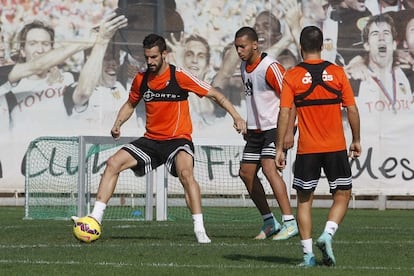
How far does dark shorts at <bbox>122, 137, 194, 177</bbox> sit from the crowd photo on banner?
1204cm

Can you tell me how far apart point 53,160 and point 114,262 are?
11351 millimetres

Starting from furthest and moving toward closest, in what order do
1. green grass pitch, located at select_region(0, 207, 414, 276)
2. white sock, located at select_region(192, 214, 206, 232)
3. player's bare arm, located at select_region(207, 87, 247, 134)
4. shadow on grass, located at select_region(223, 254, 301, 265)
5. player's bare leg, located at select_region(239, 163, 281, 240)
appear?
player's bare leg, located at select_region(239, 163, 281, 240), white sock, located at select_region(192, 214, 206, 232), player's bare arm, located at select_region(207, 87, 247, 134), shadow on grass, located at select_region(223, 254, 301, 265), green grass pitch, located at select_region(0, 207, 414, 276)

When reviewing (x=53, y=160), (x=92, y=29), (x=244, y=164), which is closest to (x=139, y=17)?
(x=92, y=29)

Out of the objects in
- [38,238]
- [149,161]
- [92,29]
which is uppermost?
[92,29]

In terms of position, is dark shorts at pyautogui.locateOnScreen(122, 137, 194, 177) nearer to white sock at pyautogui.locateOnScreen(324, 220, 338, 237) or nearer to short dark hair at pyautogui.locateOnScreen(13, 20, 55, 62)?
white sock at pyautogui.locateOnScreen(324, 220, 338, 237)

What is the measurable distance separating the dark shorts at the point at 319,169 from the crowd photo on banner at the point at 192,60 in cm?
1495

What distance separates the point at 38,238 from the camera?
510 inches

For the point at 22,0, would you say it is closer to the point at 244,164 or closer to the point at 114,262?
the point at 244,164

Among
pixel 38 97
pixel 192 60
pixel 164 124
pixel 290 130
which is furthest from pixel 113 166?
pixel 192 60

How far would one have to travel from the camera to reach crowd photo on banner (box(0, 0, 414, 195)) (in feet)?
82.5

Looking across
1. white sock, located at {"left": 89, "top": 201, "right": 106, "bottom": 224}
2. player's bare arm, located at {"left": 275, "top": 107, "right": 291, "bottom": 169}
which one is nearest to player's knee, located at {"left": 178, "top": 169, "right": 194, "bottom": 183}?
white sock, located at {"left": 89, "top": 201, "right": 106, "bottom": 224}

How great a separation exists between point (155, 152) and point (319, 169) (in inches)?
123

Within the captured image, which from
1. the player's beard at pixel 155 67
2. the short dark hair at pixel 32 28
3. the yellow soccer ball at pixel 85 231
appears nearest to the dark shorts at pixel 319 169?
the yellow soccer ball at pixel 85 231

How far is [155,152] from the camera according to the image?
1292 centimetres
